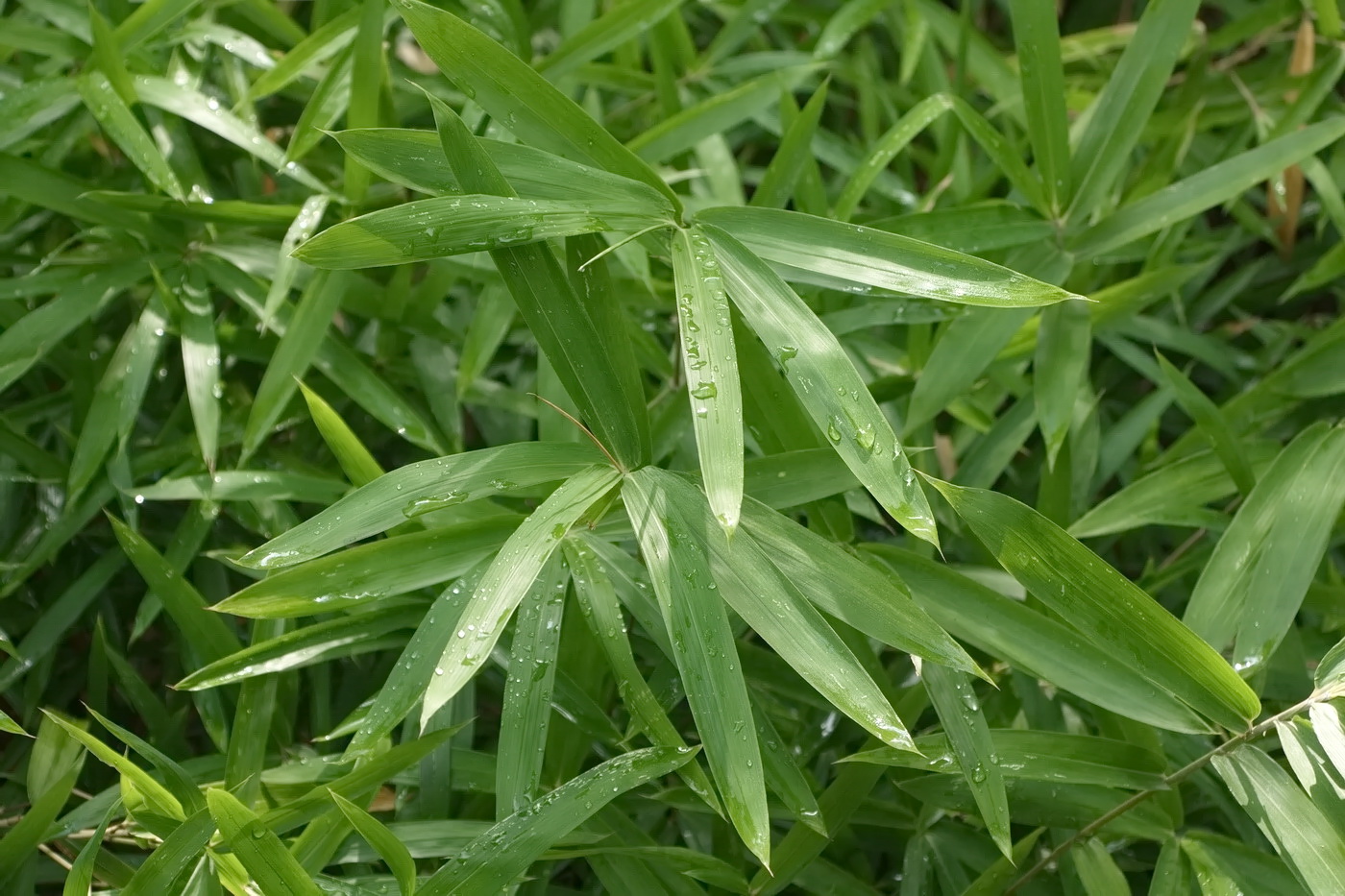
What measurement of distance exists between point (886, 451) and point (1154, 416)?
63 cm

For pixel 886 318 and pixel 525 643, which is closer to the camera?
pixel 525 643

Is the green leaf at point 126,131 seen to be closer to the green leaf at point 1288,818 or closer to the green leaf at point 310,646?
the green leaf at point 310,646

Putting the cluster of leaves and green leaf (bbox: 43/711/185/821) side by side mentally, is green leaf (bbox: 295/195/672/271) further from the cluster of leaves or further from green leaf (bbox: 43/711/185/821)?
green leaf (bbox: 43/711/185/821)

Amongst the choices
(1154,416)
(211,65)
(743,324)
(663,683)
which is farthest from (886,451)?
(211,65)

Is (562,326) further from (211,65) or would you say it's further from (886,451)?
(211,65)

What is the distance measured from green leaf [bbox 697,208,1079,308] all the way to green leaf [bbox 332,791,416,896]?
18.3 inches

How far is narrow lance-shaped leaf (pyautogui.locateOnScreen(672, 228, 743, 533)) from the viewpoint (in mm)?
602

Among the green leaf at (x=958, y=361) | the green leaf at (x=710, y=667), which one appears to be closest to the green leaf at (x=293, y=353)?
the green leaf at (x=710, y=667)

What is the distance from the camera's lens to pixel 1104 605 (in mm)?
690

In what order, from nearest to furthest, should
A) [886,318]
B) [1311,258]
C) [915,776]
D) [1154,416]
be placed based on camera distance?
[915,776] < [886,318] < [1154,416] < [1311,258]

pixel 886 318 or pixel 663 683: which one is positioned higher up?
pixel 886 318

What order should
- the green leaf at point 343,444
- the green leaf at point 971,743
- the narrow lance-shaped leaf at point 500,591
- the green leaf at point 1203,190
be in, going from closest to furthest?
the narrow lance-shaped leaf at point 500,591
the green leaf at point 971,743
the green leaf at point 343,444
the green leaf at point 1203,190

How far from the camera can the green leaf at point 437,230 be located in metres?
0.64

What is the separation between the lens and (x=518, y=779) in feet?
2.42
